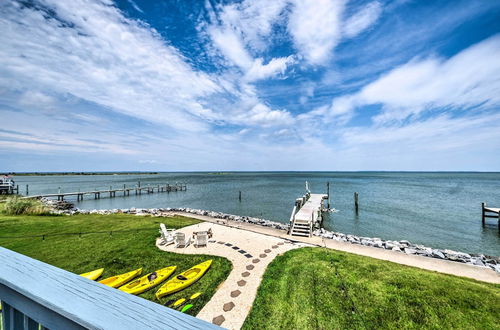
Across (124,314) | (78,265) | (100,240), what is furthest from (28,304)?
(100,240)

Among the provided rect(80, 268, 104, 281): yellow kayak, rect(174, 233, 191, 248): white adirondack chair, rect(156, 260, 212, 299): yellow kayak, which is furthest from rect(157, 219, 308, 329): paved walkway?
rect(80, 268, 104, 281): yellow kayak

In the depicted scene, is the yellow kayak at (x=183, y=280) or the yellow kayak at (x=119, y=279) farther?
the yellow kayak at (x=119, y=279)

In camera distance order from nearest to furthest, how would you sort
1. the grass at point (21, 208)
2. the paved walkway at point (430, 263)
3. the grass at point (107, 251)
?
1. the grass at point (107, 251)
2. the paved walkway at point (430, 263)
3. the grass at point (21, 208)

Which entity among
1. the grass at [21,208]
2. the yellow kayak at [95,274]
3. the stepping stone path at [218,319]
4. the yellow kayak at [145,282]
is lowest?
the stepping stone path at [218,319]

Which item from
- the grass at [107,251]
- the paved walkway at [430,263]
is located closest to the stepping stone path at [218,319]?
the grass at [107,251]

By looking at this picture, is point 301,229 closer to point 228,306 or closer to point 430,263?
point 430,263

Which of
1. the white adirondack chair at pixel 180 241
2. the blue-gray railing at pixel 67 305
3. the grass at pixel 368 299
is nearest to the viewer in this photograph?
the blue-gray railing at pixel 67 305

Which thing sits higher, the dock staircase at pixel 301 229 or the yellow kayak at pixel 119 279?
the yellow kayak at pixel 119 279

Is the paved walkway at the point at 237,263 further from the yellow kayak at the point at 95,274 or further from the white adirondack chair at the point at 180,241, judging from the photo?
the yellow kayak at the point at 95,274

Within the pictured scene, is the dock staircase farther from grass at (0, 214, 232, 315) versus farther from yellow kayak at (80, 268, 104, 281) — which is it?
yellow kayak at (80, 268, 104, 281)
